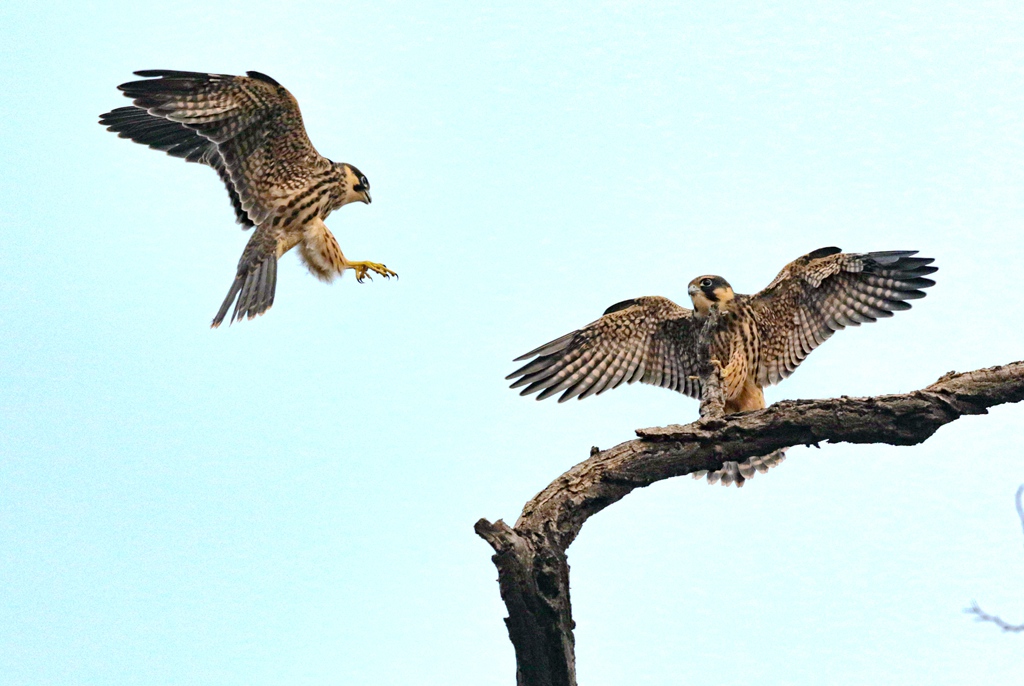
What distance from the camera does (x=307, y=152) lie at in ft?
23.6

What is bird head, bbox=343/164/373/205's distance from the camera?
7.44 metres

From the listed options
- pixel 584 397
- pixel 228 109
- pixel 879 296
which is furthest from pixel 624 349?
pixel 228 109

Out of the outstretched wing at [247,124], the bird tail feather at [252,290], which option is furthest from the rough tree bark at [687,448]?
the outstretched wing at [247,124]

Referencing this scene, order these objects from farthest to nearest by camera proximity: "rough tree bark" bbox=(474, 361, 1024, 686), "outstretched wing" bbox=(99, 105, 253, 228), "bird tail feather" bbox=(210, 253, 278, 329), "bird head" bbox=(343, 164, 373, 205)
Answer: "bird head" bbox=(343, 164, 373, 205)
"outstretched wing" bbox=(99, 105, 253, 228)
"bird tail feather" bbox=(210, 253, 278, 329)
"rough tree bark" bbox=(474, 361, 1024, 686)

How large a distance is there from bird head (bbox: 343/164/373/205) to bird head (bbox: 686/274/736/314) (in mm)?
2548

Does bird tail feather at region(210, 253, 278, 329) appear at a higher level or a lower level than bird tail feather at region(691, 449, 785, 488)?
higher

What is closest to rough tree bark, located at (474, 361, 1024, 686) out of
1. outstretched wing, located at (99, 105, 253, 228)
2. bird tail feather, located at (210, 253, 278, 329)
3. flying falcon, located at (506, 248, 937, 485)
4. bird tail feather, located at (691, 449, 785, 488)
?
flying falcon, located at (506, 248, 937, 485)

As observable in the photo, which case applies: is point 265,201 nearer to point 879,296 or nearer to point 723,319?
point 723,319

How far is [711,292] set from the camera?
615cm

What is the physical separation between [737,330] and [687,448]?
1625 mm

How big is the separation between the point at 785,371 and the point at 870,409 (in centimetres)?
157

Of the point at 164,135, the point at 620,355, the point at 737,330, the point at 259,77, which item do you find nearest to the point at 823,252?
the point at 737,330

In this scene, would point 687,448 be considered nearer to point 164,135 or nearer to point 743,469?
point 743,469

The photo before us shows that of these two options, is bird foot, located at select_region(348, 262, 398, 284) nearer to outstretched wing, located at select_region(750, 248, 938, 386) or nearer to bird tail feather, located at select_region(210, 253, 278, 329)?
bird tail feather, located at select_region(210, 253, 278, 329)
